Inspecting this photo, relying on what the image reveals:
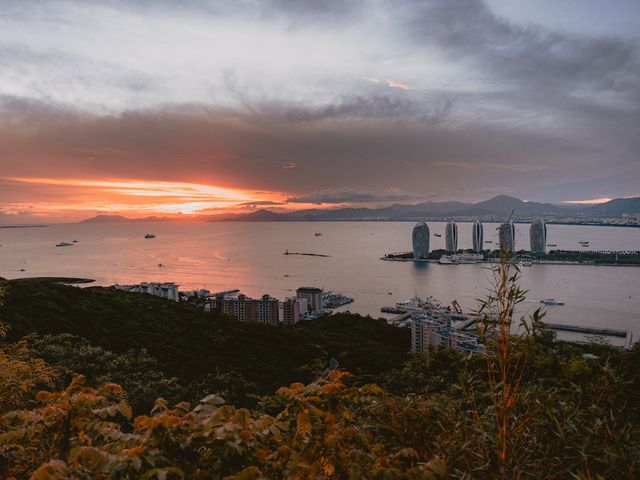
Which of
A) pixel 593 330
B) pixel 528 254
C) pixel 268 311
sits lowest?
pixel 593 330

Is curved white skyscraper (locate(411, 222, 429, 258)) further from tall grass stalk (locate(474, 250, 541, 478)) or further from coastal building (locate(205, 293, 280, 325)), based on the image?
tall grass stalk (locate(474, 250, 541, 478))

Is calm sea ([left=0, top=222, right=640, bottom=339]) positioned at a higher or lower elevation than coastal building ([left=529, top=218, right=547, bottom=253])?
lower

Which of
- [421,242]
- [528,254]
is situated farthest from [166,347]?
[528,254]

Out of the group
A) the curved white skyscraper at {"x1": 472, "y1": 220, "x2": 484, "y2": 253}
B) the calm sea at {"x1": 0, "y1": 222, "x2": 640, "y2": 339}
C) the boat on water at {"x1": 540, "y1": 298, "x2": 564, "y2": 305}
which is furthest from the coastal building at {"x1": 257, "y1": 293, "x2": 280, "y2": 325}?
the curved white skyscraper at {"x1": 472, "y1": 220, "x2": 484, "y2": 253}

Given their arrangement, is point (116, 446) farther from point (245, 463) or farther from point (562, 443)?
point (562, 443)

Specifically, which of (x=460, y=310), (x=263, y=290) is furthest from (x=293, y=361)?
(x=263, y=290)

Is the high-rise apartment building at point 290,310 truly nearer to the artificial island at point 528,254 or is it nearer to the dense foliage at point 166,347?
the dense foliage at point 166,347

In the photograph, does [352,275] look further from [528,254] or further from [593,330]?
[528,254]

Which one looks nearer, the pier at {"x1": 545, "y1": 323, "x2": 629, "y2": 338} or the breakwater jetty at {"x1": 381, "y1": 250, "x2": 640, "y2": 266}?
the pier at {"x1": 545, "y1": 323, "x2": 629, "y2": 338}

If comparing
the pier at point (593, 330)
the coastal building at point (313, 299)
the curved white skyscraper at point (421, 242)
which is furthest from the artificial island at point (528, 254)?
the coastal building at point (313, 299)

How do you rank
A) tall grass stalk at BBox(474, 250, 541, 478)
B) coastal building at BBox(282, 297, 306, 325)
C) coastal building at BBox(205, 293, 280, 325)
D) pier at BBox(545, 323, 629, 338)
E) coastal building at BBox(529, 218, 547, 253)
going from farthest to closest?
coastal building at BBox(529, 218, 547, 253), coastal building at BBox(282, 297, 306, 325), coastal building at BBox(205, 293, 280, 325), pier at BBox(545, 323, 629, 338), tall grass stalk at BBox(474, 250, 541, 478)

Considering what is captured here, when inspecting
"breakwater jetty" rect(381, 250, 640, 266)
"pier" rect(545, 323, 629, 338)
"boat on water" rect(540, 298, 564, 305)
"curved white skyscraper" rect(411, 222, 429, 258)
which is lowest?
"pier" rect(545, 323, 629, 338)
